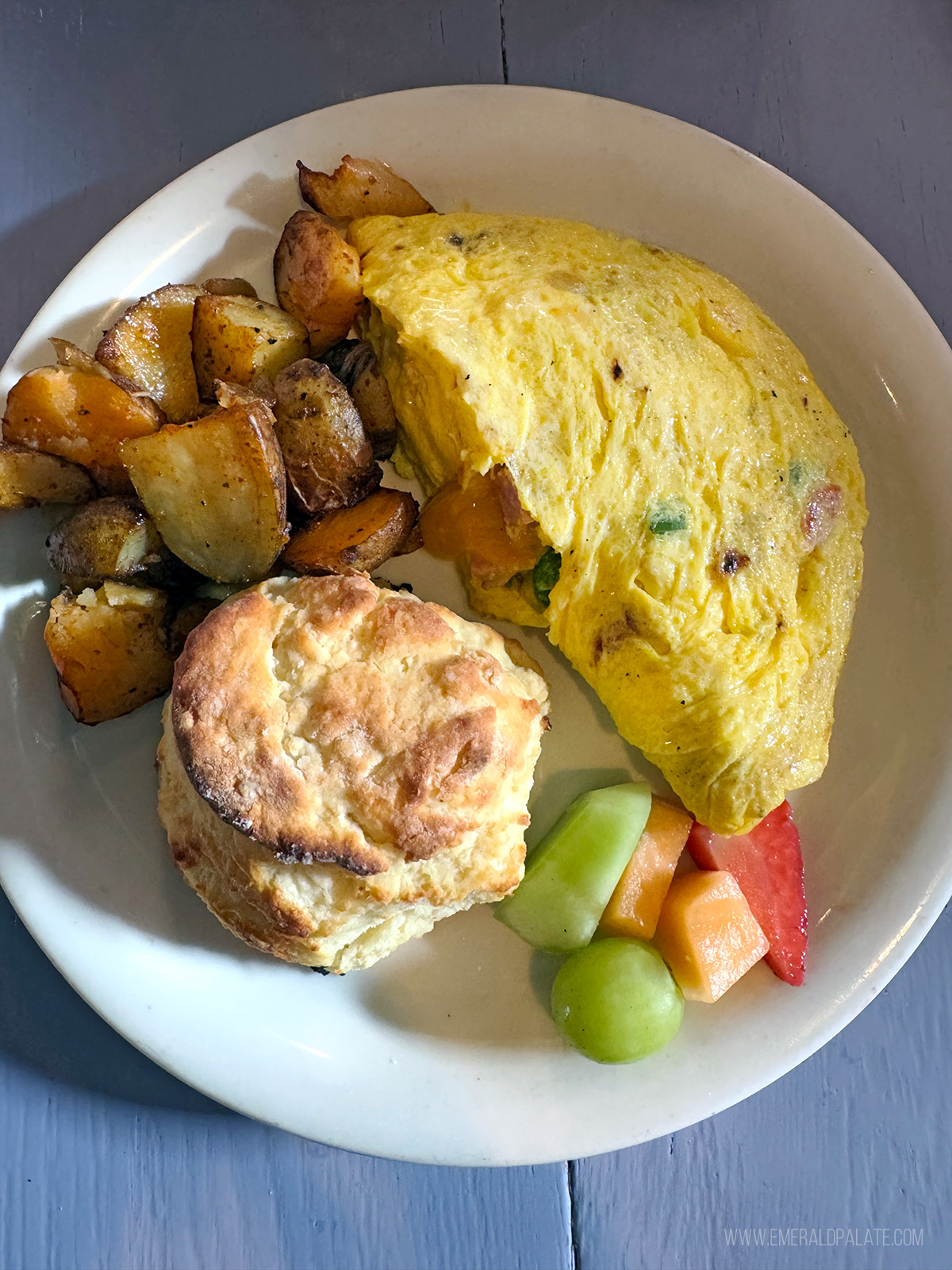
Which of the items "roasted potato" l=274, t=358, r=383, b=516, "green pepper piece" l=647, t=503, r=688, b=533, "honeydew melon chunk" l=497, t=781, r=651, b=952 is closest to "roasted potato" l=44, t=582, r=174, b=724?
"roasted potato" l=274, t=358, r=383, b=516

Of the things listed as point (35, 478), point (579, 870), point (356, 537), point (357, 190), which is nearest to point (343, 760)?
point (356, 537)

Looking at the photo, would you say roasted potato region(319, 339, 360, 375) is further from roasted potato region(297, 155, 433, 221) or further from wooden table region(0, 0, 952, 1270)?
wooden table region(0, 0, 952, 1270)

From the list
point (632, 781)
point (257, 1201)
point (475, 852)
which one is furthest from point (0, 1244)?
point (632, 781)

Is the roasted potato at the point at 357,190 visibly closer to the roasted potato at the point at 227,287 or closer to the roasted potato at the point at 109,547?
the roasted potato at the point at 227,287

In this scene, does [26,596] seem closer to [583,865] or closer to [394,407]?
[394,407]

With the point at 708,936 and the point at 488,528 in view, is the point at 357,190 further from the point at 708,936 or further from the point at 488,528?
the point at 708,936

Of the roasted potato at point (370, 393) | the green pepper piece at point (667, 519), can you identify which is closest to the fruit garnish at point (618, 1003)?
the green pepper piece at point (667, 519)
